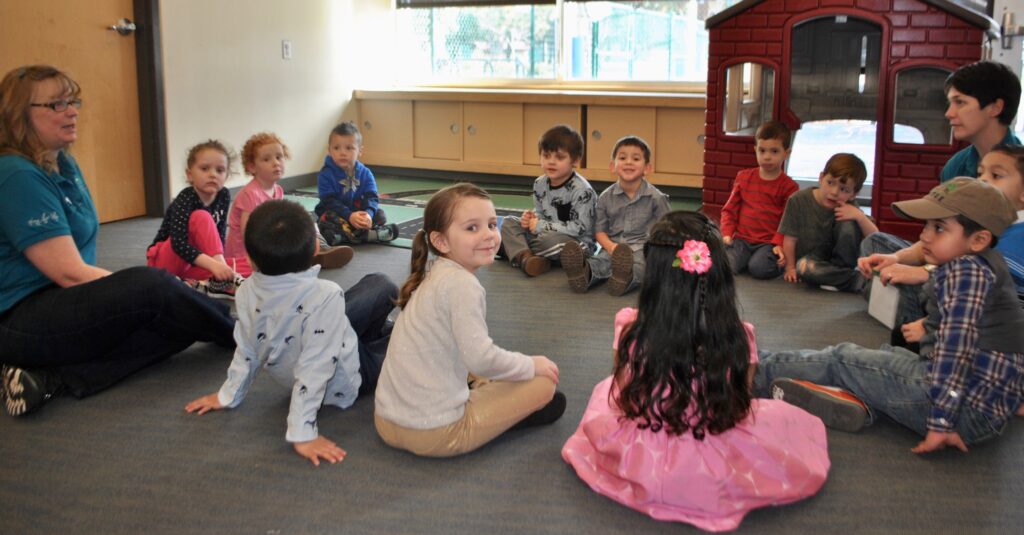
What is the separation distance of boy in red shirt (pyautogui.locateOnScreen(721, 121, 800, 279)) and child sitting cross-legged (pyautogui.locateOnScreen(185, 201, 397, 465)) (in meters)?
2.20

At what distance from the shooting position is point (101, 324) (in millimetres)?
2465

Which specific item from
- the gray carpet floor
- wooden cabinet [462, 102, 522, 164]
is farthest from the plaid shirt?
wooden cabinet [462, 102, 522, 164]

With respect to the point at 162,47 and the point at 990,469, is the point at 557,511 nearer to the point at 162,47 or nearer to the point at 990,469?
the point at 990,469

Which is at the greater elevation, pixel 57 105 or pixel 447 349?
pixel 57 105

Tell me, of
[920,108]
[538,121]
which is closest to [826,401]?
[920,108]

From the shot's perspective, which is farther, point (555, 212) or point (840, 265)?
point (555, 212)

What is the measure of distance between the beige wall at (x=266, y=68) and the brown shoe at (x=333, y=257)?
158 cm

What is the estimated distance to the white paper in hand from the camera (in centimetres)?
312

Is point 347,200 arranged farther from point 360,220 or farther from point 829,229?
point 829,229

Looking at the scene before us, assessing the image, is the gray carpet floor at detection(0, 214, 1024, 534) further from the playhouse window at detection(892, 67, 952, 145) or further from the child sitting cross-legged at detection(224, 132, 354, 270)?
the playhouse window at detection(892, 67, 952, 145)

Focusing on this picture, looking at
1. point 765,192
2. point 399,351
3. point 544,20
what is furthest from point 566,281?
point 544,20

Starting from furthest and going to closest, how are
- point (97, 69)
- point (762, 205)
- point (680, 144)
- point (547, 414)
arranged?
point (680, 144) < point (97, 69) < point (762, 205) < point (547, 414)

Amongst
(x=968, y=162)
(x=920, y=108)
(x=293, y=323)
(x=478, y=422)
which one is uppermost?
(x=920, y=108)

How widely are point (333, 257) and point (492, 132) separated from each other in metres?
2.84
